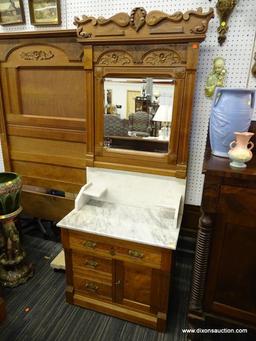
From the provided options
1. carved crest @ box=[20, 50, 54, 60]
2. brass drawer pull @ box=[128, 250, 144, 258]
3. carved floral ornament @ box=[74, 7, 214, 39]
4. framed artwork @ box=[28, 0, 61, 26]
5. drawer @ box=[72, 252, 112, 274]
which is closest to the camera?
carved floral ornament @ box=[74, 7, 214, 39]

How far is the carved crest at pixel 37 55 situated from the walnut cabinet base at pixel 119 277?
1315mm

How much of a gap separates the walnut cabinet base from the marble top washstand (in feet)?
0.18

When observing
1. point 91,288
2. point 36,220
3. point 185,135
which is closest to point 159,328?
point 91,288

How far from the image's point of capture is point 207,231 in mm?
1189

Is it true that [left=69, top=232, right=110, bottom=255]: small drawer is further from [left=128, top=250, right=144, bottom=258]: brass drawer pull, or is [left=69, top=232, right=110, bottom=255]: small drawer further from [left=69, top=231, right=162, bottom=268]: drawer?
[left=128, top=250, right=144, bottom=258]: brass drawer pull

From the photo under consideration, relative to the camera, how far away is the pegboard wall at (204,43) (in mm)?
1429

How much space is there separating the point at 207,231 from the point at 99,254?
0.69m

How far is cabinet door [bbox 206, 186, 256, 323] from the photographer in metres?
1.11

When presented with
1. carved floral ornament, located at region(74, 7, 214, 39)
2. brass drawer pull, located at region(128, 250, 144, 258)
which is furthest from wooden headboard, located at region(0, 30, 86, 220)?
brass drawer pull, located at region(128, 250, 144, 258)

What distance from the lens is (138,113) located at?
5.29 feet

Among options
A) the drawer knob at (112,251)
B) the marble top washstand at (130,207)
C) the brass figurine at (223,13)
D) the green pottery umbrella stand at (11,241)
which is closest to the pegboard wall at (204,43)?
the brass figurine at (223,13)

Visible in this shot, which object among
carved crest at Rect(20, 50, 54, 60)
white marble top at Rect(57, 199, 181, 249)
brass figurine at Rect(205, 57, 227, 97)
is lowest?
white marble top at Rect(57, 199, 181, 249)

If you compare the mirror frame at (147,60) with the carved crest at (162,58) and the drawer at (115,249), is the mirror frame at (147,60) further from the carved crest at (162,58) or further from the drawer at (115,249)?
the drawer at (115,249)

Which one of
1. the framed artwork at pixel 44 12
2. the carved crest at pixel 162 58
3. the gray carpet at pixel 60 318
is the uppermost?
the framed artwork at pixel 44 12
